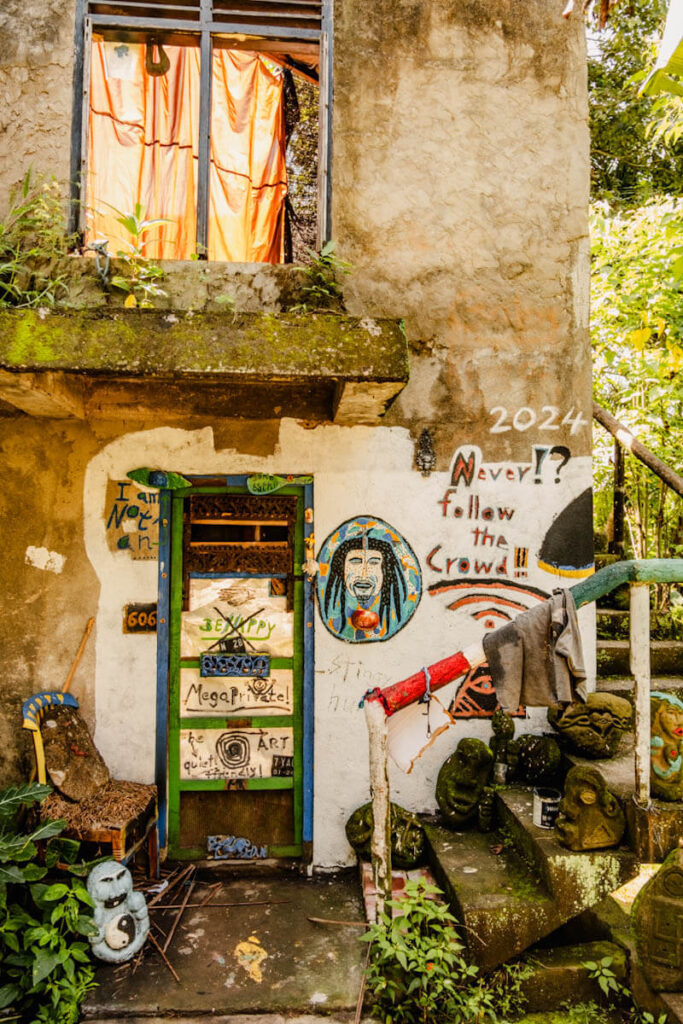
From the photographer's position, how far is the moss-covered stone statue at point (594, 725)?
14.8 ft

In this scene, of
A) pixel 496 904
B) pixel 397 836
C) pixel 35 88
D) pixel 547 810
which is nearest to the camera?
pixel 496 904

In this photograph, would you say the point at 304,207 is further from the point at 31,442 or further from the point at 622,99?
the point at 622,99

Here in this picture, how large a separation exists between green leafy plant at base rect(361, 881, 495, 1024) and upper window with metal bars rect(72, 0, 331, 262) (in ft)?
14.2

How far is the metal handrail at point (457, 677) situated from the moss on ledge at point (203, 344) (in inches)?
63.7

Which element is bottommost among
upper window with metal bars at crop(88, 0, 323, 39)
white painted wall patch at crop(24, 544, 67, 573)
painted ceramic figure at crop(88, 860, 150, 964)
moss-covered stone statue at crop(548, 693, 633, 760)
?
painted ceramic figure at crop(88, 860, 150, 964)

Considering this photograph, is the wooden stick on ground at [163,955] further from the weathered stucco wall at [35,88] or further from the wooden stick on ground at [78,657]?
the weathered stucco wall at [35,88]

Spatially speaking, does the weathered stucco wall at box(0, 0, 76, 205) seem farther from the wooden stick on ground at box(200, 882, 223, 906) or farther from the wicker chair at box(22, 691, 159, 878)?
the wooden stick on ground at box(200, 882, 223, 906)

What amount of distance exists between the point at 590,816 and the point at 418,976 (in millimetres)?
1275

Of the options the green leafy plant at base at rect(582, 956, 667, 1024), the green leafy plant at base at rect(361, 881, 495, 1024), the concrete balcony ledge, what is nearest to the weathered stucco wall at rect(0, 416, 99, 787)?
the concrete balcony ledge

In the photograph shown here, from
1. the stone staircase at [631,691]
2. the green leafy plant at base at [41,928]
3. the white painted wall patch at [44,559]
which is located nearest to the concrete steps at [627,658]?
the stone staircase at [631,691]

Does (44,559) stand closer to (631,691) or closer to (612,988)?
(631,691)

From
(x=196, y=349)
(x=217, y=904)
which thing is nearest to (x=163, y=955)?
(x=217, y=904)

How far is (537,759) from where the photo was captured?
4609 mm

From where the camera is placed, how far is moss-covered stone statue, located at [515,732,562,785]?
458 cm
